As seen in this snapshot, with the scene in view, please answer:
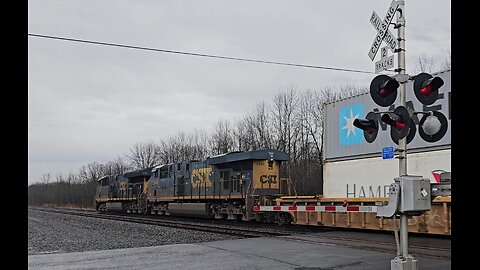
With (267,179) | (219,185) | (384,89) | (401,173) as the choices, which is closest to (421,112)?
(384,89)

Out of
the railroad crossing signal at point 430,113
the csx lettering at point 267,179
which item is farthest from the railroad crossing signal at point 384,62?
the csx lettering at point 267,179

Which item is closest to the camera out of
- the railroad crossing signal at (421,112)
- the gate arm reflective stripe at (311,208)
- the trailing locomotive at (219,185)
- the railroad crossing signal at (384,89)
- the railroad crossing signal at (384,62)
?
the railroad crossing signal at (421,112)

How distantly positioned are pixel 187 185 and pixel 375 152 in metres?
13.9

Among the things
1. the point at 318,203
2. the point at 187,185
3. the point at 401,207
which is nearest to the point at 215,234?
the point at 318,203

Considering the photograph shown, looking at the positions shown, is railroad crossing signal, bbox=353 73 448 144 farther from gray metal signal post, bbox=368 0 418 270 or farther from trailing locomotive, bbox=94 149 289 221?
trailing locomotive, bbox=94 149 289 221

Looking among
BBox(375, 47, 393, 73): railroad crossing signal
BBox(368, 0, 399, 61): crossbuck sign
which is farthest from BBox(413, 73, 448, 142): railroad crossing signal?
BBox(368, 0, 399, 61): crossbuck sign

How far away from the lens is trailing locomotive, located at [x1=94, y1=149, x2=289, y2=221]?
21844mm

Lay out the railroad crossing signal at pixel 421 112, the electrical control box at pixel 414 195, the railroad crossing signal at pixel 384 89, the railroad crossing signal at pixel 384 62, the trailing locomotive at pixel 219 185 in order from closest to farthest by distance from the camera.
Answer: the electrical control box at pixel 414 195 → the railroad crossing signal at pixel 421 112 → the railroad crossing signal at pixel 384 89 → the railroad crossing signal at pixel 384 62 → the trailing locomotive at pixel 219 185

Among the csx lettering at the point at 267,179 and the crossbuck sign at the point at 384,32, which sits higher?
the crossbuck sign at the point at 384,32

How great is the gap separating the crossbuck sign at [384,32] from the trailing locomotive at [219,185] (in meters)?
13.2

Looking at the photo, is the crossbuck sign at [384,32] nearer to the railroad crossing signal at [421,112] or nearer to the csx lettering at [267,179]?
the railroad crossing signal at [421,112]

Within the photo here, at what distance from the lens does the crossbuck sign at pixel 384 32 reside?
26.0 feet

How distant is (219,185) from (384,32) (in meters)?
16.7
